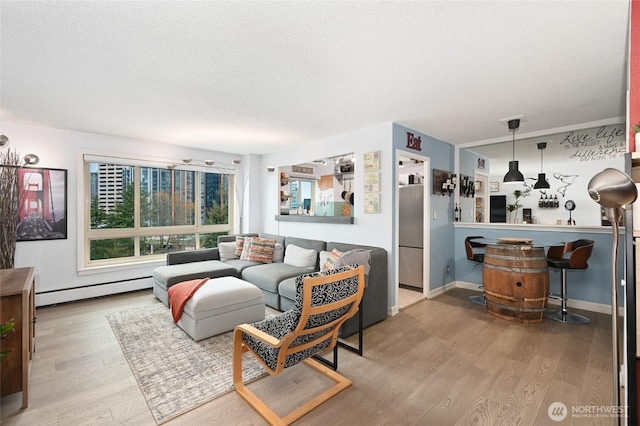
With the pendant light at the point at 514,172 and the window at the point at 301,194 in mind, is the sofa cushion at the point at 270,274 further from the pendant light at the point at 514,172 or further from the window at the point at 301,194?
the pendant light at the point at 514,172

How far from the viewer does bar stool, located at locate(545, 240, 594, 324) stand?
3234 millimetres

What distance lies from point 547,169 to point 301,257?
418 centimetres

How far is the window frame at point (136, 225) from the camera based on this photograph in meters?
4.21

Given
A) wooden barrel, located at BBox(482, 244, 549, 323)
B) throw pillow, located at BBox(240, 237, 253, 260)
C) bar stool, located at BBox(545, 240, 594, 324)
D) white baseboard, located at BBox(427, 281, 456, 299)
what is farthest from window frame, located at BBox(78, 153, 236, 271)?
bar stool, located at BBox(545, 240, 594, 324)

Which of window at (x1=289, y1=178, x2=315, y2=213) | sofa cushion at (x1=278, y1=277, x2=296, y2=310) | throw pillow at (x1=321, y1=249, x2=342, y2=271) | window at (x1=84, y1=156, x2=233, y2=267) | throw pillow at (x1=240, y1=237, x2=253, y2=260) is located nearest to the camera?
sofa cushion at (x1=278, y1=277, x2=296, y2=310)

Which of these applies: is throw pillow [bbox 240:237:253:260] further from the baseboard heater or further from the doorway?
the doorway

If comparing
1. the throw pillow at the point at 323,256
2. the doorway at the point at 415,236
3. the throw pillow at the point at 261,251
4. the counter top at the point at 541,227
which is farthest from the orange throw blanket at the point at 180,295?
the counter top at the point at 541,227

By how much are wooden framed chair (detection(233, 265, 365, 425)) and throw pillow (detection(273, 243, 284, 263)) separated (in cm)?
257

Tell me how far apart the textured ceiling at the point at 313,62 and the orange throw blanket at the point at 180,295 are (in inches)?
77.7

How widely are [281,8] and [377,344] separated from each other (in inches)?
111

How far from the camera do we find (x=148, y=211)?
16.2ft

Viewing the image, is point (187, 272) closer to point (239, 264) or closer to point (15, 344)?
point (239, 264)

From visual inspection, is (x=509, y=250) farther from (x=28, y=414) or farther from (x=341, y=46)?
(x=28, y=414)

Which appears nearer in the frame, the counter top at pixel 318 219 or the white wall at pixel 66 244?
the white wall at pixel 66 244
